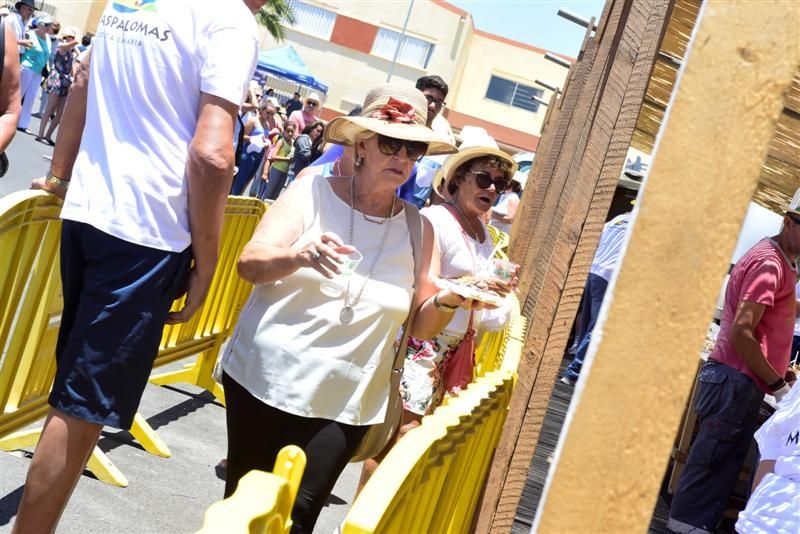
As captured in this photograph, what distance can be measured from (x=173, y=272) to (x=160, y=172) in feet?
1.05

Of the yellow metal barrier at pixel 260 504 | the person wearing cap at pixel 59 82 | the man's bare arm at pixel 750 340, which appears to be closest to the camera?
the yellow metal barrier at pixel 260 504

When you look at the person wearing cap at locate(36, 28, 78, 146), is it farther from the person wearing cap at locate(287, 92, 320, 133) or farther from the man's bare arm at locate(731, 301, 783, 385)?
the man's bare arm at locate(731, 301, 783, 385)

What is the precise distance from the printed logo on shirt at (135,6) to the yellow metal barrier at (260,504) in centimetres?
178

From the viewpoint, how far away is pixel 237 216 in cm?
623

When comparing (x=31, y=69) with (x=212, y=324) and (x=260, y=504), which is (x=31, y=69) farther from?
(x=260, y=504)

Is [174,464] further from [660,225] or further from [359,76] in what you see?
[359,76]

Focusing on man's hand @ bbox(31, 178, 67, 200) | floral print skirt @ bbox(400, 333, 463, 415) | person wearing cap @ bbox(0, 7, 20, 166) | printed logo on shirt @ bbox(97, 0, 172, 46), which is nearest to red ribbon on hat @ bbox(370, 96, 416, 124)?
printed logo on shirt @ bbox(97, 0, 172, 46)

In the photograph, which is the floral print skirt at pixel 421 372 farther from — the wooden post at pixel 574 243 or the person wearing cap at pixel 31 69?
the person wearing cap at pixel 31 69

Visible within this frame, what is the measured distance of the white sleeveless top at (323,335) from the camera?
3607 millimetres

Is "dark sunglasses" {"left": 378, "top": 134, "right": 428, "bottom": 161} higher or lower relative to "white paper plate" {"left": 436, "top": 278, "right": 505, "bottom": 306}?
higher

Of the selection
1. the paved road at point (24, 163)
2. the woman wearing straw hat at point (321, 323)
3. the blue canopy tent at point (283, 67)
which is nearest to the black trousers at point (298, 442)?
the woman wearing straw hat at point (321, 323)

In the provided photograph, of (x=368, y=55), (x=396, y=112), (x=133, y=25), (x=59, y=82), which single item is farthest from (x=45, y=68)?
(x=368, y=55)

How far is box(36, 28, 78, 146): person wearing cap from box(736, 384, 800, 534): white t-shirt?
1723 cm

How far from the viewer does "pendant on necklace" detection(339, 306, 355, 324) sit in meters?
3.64
